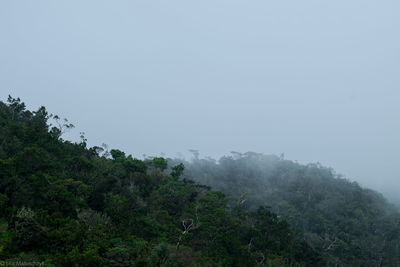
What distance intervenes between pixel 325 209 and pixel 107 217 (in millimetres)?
35206

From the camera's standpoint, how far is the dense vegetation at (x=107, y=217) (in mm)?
13008

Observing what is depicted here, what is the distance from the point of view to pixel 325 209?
4359cm

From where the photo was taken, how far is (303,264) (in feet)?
77.5

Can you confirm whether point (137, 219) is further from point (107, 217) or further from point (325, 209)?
point (325, 209)

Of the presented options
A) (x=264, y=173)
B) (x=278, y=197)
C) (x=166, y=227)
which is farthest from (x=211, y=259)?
(x=264, y=173)

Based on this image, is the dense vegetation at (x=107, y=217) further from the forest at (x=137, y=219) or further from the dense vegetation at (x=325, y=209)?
the dense vegetation at (x=325, y=209)

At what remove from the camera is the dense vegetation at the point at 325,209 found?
32.0 meters

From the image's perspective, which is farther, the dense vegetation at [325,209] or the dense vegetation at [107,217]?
the dense vegetation at [325,209]

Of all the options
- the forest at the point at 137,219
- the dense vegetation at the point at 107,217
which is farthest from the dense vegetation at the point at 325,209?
the dense vegetation at the point at 107,217

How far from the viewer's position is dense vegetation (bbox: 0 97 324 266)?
1301 centimetres

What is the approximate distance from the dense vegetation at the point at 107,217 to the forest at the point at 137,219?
6cm

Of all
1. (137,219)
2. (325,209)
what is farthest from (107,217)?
(325,209)

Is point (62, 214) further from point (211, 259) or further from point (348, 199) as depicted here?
point (348, 199)

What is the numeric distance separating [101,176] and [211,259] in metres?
11.8
